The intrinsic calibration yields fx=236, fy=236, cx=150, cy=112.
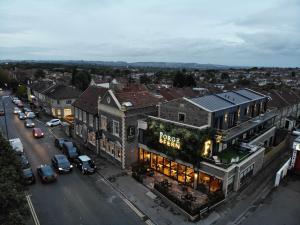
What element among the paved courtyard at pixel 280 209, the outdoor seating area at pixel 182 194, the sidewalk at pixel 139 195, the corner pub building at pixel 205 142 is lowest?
the paved courtyard at pixel 280 209

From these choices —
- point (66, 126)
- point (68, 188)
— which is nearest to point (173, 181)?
point (68, 188)

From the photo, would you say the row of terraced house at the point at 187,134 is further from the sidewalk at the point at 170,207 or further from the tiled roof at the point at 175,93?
the tiled roof at the point at 175,93

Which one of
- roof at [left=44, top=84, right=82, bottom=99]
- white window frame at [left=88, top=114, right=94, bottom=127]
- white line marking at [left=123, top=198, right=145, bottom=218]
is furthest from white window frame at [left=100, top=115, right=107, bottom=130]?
roof at [left=44, top=84, right=82, bottom=99]

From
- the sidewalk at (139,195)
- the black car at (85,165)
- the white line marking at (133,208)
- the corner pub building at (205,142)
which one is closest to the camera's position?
the sidewalk at (139,195)

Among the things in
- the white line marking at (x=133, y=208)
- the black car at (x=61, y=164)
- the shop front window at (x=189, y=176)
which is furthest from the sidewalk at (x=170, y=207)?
the shop front window at (x=189, y=176)

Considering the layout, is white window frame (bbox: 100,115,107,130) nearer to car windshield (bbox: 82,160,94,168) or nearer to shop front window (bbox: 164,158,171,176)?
car windshield (bbox: 82,160,94,168)

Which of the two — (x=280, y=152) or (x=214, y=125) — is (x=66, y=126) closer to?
(x=214, y=125)

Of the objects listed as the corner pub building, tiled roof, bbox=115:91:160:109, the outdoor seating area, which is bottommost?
the outdoor seating area

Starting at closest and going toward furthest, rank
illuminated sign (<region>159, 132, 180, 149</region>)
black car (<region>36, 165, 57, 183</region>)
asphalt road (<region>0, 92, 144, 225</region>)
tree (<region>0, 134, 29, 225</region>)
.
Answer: tree (<region>0, 134, 29, 225</region>) < asphalt road (<region>0, 92, 144, 225</region>) < illuminated sign (<region>159, 132, 180, 149</region>) < black car (<region>36, 165, 57, 183</region>)
